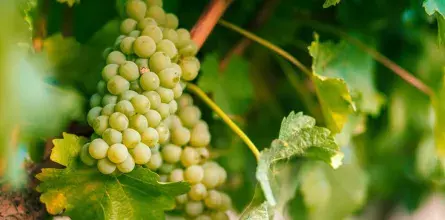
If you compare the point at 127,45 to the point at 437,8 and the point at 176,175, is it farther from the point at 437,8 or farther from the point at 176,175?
the point at 437,8

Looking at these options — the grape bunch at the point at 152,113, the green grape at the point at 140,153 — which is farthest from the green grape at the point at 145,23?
the green grape at the point at 140,153

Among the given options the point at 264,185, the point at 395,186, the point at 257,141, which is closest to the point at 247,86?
the point at 257,141

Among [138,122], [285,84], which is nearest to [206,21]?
[138,122]

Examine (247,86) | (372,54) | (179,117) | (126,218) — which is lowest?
(126,218)

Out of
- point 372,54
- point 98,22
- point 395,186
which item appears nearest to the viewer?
point 98,22

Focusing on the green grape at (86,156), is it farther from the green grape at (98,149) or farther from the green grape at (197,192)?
the green grape at (197,192)

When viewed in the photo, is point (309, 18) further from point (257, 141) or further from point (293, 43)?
point (257, 141)

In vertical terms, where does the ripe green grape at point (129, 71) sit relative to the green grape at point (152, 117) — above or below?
above
